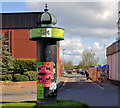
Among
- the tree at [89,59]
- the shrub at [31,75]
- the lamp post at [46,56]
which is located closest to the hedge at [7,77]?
the shrub at [31,75]

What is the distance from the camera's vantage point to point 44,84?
11.4m

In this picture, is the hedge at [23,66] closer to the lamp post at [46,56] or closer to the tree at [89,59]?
the lamp post at [46,56]

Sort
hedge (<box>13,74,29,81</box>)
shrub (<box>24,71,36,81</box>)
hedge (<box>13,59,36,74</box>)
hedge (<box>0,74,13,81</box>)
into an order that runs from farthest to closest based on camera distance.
Answer: 1. hedge (<box>13,59,36,74</box>)
2. shrub (<box>24,71,36,81</box>)
3. hedge (<box>13,74,29,81</box>)
4. hedge (<box>0,74,13,81</box>)

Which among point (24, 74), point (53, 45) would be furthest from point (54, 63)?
point (24, 74)

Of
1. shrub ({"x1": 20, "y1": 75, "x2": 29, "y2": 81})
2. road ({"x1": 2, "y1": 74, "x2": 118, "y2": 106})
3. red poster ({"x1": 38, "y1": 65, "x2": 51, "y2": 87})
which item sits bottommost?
road ({"x1": 2, "y1": 74, "x2": 118, "y2": 106})

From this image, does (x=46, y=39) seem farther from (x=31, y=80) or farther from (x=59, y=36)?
(x=31, y=80)

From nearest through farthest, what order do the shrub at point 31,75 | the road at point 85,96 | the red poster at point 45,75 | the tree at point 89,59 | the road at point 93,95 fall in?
the red poster at point 45,75
the road at point 93,95
the road at point 85,96
the shrub at point 31,75
the tree at point 89,59

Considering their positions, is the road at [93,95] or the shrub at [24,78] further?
the shrub at [24,78]

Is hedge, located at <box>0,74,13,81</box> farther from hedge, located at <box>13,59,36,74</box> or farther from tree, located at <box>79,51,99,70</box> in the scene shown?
tree, located at <box>79,51,99,70</box>

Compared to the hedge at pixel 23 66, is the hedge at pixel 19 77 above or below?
below

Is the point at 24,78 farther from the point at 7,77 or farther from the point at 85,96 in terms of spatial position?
the point at 85,96

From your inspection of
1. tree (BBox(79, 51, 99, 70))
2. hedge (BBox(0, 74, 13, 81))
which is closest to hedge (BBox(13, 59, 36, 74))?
hedge (BBox(0, 74, 13, 81))

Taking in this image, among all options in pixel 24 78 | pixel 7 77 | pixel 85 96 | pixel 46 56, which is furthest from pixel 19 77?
pixel 46 56

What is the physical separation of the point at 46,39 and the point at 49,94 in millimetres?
2711
